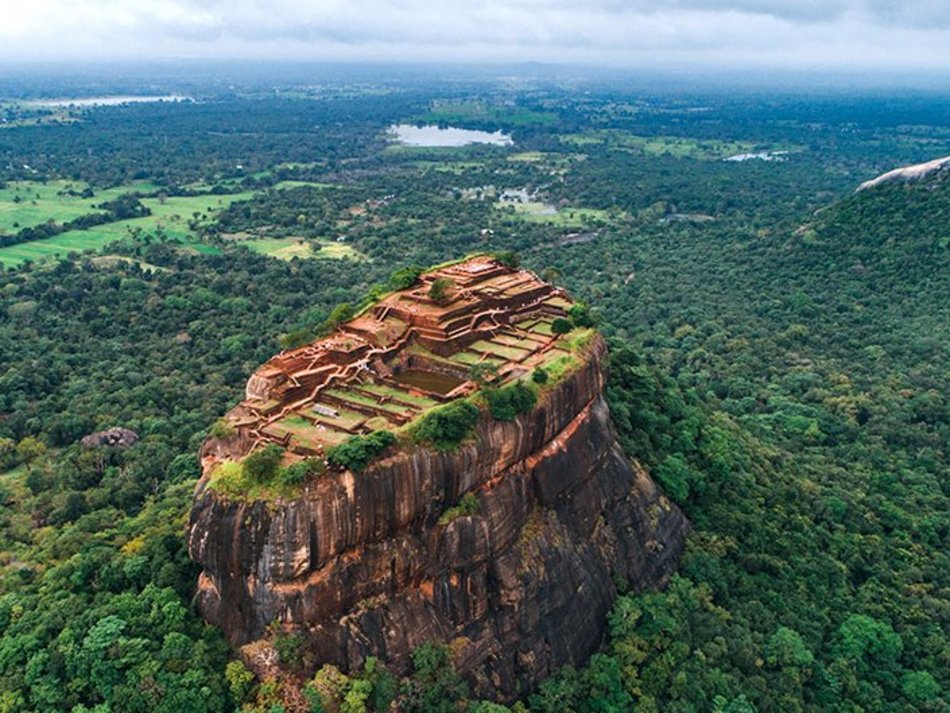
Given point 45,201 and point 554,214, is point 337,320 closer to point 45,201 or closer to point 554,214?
point 554,214

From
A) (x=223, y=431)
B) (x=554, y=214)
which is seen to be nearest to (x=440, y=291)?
(x=223, y=431)

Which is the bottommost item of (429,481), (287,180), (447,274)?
(287,180)

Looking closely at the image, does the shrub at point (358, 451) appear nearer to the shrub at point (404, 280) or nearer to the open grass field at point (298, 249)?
the shrub at point (404, 280)

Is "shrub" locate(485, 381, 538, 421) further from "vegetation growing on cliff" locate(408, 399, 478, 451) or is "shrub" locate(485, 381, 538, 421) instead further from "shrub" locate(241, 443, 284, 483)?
"shrub" locate(241, 443, 284, 483)

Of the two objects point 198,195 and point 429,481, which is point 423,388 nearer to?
point 429,481

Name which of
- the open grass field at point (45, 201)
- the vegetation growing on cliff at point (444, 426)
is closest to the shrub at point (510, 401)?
the vegetation growing on cliff at point (444, 426)

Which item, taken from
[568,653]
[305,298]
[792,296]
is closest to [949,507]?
[568,653]
